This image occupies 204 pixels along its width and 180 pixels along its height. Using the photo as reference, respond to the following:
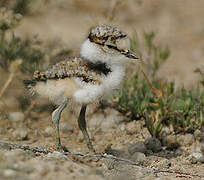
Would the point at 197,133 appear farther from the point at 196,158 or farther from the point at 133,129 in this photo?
the point at 133,129

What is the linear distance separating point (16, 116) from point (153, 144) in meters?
1.50

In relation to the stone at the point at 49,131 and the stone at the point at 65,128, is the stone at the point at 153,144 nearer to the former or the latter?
the stone at the point at 65,128

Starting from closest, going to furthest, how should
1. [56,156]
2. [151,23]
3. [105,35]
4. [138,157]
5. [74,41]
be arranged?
[56,156], [105,35], [138,157], [74,41], [151,23]

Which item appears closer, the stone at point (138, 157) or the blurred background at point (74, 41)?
the stone at point (138, 157)

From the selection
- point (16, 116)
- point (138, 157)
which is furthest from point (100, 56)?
point (16, 116)

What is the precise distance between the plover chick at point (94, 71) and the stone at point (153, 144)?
932mm

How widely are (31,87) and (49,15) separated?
482cm

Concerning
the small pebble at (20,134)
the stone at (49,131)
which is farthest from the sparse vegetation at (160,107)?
the small pebble at (20,134)

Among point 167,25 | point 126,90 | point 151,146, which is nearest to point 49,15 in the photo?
point 167,25

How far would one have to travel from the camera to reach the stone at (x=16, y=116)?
14.1 feet

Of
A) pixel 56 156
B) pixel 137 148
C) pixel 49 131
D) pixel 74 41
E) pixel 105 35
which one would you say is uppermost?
pixel 105 35

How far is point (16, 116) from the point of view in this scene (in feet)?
14.3

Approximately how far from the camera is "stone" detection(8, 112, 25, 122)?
4303 mm

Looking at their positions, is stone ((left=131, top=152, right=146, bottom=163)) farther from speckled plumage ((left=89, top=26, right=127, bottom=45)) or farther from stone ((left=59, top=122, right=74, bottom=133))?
speckled plumage ((left=89, top=26, right=127, bottom=45))
